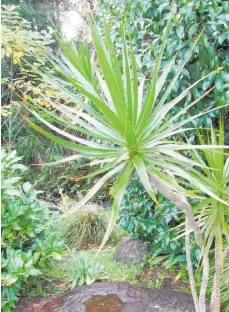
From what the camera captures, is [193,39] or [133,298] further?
[133,298]

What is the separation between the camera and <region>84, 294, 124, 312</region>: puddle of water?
6.90ft

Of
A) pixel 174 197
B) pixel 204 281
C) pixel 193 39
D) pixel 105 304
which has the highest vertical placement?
pixel 193 39

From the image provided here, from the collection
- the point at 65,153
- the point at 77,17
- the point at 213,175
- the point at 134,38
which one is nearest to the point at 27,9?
the point at 77,17

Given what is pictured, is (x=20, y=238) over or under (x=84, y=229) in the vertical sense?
over

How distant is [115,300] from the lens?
2191mm

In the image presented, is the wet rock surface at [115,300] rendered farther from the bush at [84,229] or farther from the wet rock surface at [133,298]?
the bush at [84,229]

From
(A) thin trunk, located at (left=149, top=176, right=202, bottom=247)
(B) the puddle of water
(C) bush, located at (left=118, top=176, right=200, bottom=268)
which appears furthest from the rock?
(A) thin trunk, located at (left=149, top=176, right=202, bottom=247)

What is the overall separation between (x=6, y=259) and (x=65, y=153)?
3.58 meters

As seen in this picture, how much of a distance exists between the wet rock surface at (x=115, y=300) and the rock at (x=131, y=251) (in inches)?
23.3

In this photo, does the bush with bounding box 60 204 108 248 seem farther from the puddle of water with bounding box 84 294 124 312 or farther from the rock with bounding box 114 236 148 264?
the puddle of water with bounding box 84 294 124 312

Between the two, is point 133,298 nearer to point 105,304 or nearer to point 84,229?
point 105,304

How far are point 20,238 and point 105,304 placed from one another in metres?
0.80

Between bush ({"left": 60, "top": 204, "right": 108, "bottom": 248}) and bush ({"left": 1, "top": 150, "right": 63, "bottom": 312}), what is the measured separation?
3.75 ft

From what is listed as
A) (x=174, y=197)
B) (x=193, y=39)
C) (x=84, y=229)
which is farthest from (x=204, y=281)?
(x=84, y=229)
